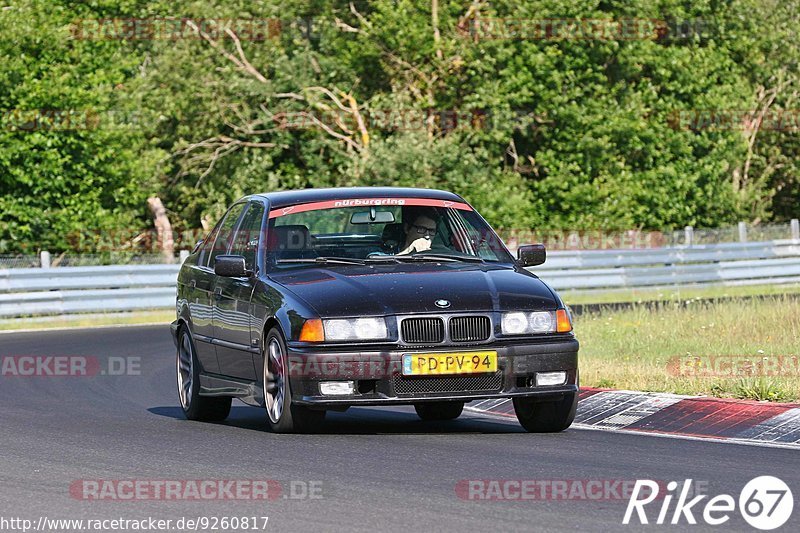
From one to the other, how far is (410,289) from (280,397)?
1.12 meters

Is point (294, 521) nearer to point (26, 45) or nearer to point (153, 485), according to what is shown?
point (153, 485)

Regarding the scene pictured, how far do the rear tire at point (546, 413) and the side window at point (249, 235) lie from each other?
213 centimetres

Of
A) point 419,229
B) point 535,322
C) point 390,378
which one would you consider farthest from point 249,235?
point 535,322

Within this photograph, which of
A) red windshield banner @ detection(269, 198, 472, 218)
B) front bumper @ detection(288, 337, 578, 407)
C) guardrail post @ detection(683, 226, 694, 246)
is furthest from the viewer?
guardrail post @ detection(683, 226, 694, 246)

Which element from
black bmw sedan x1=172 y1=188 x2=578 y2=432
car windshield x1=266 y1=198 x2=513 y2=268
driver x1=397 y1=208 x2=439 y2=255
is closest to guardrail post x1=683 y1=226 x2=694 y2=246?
black bmw sedan x1=172 y1=188 x2=578 y2=432

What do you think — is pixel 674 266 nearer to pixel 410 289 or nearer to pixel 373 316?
pixel 410 289

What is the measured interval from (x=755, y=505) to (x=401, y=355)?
3.10m

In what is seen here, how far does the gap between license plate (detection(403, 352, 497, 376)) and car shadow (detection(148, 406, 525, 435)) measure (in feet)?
3.00

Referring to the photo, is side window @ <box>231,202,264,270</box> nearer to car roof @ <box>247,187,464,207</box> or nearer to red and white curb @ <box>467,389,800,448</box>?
A: car roof @ <box>247,187,464,207</box>

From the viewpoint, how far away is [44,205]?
128ft

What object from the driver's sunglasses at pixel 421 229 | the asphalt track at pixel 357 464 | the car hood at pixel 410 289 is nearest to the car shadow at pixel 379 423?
the asphalt track at pixel 357 464

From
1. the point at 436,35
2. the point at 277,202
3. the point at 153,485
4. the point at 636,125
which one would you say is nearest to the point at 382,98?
the point at 436,35

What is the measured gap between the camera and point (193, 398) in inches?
480

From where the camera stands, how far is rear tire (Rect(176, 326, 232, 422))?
39.9ft
